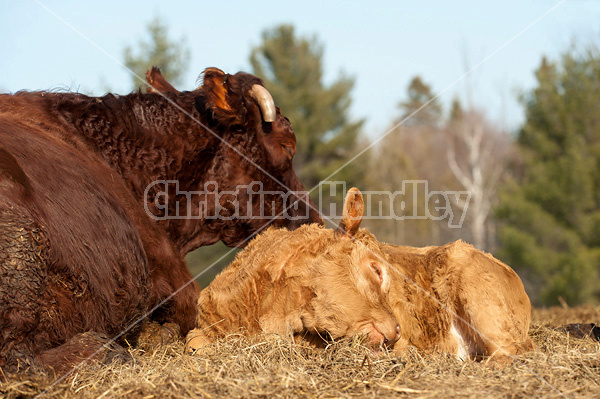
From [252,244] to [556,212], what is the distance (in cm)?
2135

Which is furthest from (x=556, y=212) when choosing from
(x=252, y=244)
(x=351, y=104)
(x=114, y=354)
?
(x=114, y=354)

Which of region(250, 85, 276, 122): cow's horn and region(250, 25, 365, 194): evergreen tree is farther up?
region(250, 25, 365, 194): evergreen tree

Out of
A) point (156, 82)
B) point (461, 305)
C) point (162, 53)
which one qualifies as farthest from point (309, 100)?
point (461, 305)

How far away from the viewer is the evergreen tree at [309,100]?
28.4m

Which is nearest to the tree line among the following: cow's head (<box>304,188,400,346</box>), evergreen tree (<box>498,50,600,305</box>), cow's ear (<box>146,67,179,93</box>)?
evergreen tree (<box>498,50,600,305</box>)

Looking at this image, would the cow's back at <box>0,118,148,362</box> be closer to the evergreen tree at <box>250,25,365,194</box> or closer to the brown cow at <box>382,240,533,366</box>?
the brown cow at <box>382,240,533,366</box>

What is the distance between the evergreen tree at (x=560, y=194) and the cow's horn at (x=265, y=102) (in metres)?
18.7


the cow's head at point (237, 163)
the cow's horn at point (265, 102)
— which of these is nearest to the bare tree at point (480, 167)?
the cow's head at point (237, 163)

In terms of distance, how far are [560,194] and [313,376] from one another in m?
22.1

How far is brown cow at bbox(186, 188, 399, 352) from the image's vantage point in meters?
3.68

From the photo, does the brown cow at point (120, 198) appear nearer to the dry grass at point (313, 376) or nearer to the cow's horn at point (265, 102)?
the cow's horn at point (265, 102)

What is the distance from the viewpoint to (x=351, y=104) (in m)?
30.8

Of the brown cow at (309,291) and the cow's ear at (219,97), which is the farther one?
the cow's ear at (219,97)

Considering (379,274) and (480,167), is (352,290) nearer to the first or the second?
(379,274)
